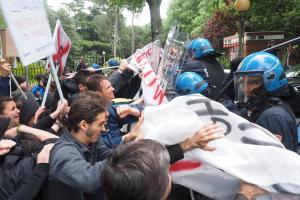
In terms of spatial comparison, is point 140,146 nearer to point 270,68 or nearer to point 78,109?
point 78,109

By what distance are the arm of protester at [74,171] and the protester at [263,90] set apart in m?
1.21

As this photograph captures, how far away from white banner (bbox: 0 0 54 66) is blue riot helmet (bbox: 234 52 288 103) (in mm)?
1851

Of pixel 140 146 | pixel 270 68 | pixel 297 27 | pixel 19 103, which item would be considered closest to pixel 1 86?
pixel 19 103

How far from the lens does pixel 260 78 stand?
9.33 feet

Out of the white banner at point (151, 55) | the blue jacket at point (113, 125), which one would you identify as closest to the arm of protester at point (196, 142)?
the blue jacket at point (113, 125)

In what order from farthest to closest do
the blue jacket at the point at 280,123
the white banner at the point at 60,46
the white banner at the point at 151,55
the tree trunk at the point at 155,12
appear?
the tree trunk at the point at 155,12 < the white banner at the point at 60,46 < the white banner at the point at 151,55 < the blue jacket at the point at 280,123

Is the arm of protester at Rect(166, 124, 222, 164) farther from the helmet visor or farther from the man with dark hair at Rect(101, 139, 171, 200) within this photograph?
the helmet visor

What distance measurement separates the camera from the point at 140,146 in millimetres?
1657

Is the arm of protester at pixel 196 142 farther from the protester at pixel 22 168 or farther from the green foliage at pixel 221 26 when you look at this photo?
the green foliage at pixel 221 26

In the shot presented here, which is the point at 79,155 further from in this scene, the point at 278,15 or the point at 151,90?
the point at 278,15

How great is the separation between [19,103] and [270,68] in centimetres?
266

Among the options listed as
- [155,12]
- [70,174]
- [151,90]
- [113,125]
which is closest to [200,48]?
[151,90]

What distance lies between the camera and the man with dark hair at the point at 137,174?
153 centimetres

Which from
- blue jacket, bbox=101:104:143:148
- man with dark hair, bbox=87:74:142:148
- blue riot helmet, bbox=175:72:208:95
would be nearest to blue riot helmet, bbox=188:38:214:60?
blue riot helmet, bbox=175:72:208:95
